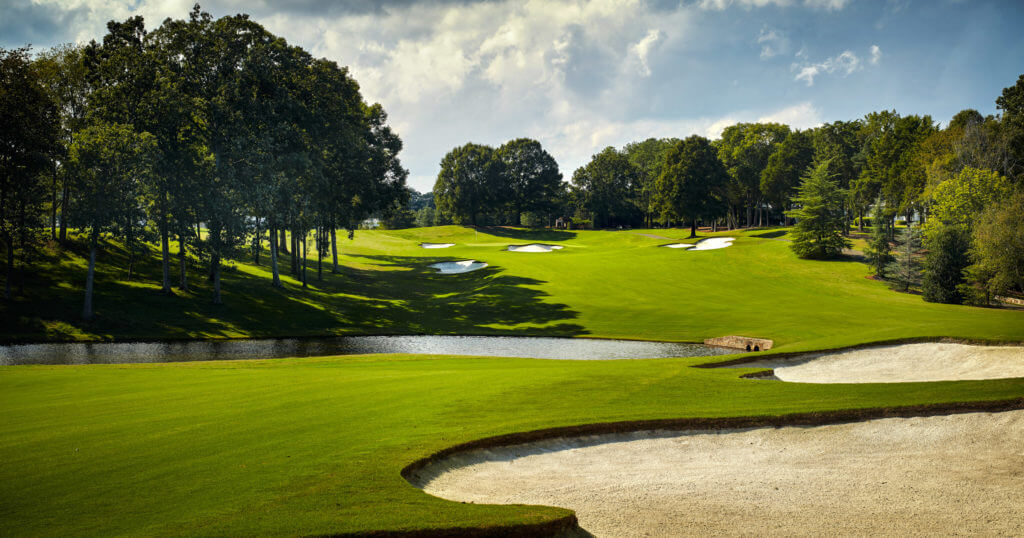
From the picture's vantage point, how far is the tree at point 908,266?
42.8 meters

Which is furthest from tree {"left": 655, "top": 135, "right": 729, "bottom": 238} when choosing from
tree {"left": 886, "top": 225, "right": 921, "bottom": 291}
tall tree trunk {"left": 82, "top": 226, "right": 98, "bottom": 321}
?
tall tree trunk {"left": 82, "top": 226, "right": 98, "bottom": 321}

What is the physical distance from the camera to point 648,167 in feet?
420

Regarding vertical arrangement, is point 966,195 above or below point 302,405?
above

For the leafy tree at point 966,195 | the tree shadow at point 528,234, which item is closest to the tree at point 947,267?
the leafy tree at point 966,195

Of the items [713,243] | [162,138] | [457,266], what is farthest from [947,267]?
[162,138]

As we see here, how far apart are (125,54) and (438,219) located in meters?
120

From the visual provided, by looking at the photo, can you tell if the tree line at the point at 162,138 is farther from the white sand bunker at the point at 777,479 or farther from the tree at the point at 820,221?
the tree at the point at 820,221

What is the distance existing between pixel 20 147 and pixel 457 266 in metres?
42.1

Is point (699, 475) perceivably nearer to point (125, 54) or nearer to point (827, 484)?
point (827, 484)

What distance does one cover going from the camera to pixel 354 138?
48.3 meters

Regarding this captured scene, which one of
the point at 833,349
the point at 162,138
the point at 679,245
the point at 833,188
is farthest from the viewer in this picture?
the point at 679,245

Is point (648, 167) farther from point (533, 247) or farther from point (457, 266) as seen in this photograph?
point (457, 266)

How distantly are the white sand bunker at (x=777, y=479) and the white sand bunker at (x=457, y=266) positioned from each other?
2018 inches

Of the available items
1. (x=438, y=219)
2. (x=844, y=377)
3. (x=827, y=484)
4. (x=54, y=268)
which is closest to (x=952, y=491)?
(x=827, y=484)
